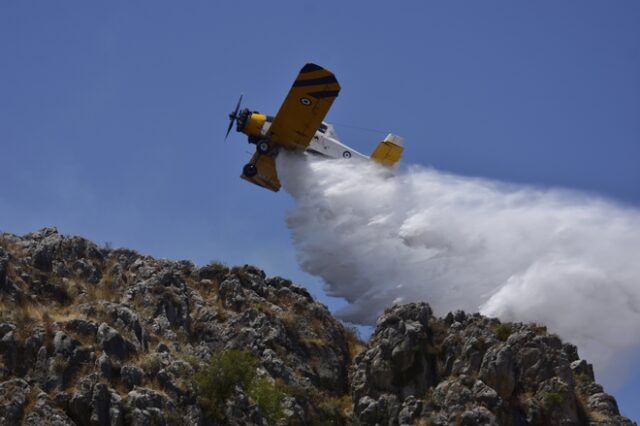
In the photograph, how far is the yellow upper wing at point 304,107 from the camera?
166 feet

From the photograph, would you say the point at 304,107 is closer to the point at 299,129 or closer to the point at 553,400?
the point at 299,129

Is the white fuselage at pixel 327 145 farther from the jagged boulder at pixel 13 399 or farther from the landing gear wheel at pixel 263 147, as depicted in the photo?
the jagged boulder at pixel 13 399

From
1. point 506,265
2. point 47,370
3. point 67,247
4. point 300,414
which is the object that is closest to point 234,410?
point 300,414

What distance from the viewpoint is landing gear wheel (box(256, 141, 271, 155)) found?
52719 millimetres

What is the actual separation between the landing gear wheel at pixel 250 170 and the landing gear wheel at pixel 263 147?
0.72 m

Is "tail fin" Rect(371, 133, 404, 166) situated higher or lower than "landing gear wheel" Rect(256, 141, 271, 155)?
higher

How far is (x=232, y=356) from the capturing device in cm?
3875

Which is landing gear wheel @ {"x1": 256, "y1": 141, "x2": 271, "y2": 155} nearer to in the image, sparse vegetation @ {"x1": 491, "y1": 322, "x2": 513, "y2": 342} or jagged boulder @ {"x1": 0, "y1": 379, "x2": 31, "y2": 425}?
sparse vegetation @ {"x1": 491, "y1": 322, "x2": 513, "y2": 342}

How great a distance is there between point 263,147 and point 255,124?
105 centimetres

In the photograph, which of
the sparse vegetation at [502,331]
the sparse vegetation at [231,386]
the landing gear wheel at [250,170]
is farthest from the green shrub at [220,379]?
the landing gear wheel at [250,170]

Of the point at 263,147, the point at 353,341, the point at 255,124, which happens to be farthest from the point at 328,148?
the point at 353,341

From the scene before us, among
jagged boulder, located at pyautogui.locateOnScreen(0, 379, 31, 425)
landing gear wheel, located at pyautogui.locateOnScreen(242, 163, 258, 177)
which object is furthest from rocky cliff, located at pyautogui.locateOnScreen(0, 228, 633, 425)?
landing gear wheel, located at pyautogui.locateOnScreen(242, 163, 258, 177)

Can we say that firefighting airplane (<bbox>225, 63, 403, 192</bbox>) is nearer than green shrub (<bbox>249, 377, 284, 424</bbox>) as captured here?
No

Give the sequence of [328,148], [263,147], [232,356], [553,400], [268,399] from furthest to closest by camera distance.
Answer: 1. [328,148]
2. [263,147]
3. [232,356]
4. [553,400]
5. [268,399]
